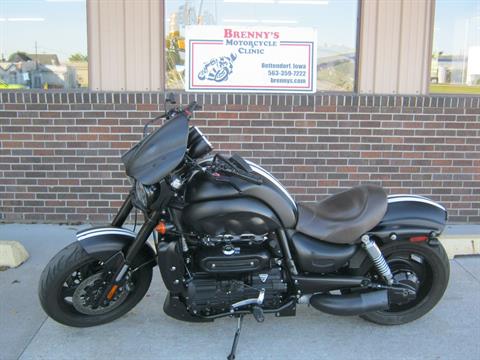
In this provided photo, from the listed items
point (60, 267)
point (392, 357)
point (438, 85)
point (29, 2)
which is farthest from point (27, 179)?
point (438, 85)

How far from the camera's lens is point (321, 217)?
326 centimetres

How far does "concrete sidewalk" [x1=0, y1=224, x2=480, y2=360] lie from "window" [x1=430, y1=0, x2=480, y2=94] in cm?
283

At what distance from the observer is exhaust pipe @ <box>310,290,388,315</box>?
3248mm

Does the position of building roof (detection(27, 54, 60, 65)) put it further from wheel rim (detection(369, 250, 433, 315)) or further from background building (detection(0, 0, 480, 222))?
wheel rim (detection(369, 250, 433, 315))

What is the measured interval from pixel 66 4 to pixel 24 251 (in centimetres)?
276

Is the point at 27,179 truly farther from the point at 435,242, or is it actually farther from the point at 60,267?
the point at 435,242

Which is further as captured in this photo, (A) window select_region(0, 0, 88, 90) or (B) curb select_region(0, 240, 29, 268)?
(A) window select_region(0, 0, 88, 90)

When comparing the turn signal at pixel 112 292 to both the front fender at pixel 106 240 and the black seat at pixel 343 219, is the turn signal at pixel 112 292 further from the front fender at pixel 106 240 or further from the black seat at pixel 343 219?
the black seat at pixel 343 219

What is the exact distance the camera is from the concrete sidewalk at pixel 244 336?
321cm

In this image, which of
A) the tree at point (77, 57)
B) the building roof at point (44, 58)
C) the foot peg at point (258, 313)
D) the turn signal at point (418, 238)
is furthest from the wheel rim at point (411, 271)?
the building roof at point (44, 58)

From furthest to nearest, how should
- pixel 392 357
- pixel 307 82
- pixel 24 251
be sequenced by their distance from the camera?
pixel 307 82
pixel 24 251
pixel 392 357

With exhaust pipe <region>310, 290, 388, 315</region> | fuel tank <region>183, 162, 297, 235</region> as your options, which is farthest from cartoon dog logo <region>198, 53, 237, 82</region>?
exhaust pipe <region>310, 290, 388, 315</region>

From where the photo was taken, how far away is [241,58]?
217 inches

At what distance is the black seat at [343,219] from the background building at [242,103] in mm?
2358
